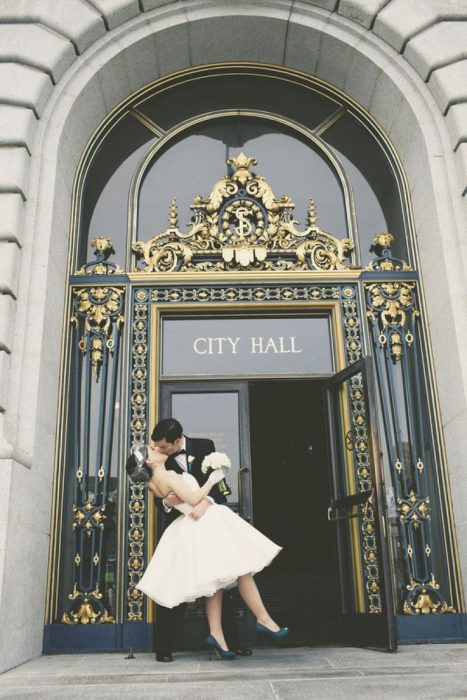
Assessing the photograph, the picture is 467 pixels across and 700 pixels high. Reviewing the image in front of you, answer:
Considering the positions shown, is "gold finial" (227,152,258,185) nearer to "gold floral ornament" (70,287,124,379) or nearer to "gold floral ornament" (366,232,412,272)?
"gold floral ornament" (366,232,412,272)

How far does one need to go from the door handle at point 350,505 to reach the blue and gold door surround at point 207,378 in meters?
0.24

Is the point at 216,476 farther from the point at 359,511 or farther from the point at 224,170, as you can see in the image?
the point at 224,170

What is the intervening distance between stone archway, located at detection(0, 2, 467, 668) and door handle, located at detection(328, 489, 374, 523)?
43.8 inches

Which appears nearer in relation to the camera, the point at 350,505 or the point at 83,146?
the point at 350,505

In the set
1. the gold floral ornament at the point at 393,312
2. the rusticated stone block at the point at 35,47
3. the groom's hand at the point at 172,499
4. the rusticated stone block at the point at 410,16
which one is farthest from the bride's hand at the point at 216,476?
the rusticated stone block at the point at 410,16

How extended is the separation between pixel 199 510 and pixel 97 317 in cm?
313

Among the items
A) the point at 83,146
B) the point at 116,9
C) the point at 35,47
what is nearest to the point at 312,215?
the point at 83,146

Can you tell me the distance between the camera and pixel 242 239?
27.1 ft

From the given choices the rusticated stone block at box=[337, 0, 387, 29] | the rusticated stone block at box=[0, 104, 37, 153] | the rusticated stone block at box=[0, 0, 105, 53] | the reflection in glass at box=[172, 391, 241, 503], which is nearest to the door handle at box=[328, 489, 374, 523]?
the reflection in glass at box=[172, 391, 241, 503]

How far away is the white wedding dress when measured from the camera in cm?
531

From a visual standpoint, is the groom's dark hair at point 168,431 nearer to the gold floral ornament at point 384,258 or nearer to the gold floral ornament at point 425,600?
the gold floral ornament at point 425,600

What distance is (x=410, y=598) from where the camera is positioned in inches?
270

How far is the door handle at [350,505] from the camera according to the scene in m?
6.60

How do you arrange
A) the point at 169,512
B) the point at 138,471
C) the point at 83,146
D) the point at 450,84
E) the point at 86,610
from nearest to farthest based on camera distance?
the point at 138,471
the point at 169,512
the point at 86,610
the point at 450,84
the point at 83,146
